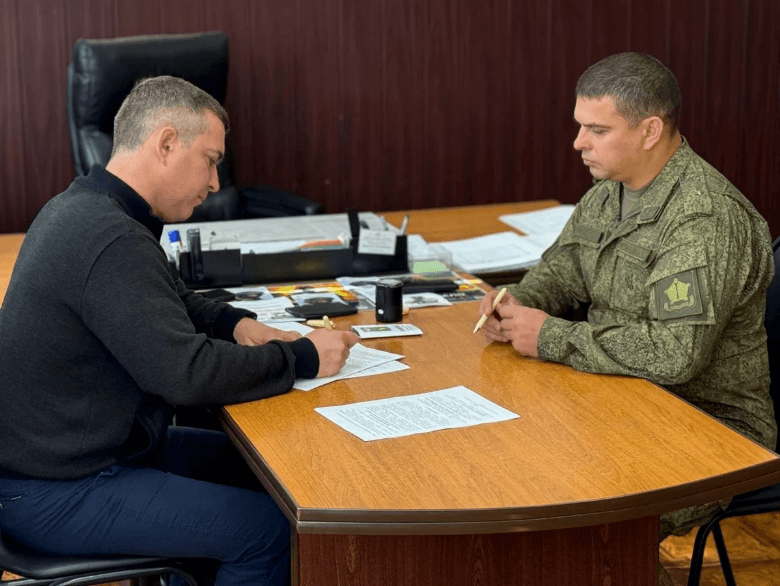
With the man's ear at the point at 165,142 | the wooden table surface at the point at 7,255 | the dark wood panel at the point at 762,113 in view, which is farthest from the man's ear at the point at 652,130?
the dark wood panel at the point at 762,113

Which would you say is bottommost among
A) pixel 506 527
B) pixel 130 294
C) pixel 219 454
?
pixel 219 454

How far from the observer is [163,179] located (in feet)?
6.51

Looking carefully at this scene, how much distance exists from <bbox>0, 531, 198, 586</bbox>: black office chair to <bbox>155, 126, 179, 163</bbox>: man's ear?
2.41 feet

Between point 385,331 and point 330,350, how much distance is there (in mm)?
335

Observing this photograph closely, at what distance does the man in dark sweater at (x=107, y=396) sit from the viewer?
70.9 inches

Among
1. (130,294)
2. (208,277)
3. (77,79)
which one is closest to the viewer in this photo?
(130,294)

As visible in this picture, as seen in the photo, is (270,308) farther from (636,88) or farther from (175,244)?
(636,88)

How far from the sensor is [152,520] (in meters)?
1.81

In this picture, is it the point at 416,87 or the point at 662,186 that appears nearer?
the point at 662,186

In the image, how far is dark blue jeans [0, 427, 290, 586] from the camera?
1.81m

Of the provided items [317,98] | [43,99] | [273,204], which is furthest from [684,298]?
[43,99]

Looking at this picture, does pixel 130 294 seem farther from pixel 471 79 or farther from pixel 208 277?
pixel 471 79

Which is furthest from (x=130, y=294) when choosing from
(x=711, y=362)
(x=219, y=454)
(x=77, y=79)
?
(x=77, y=79)

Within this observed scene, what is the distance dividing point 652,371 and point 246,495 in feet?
2.64
